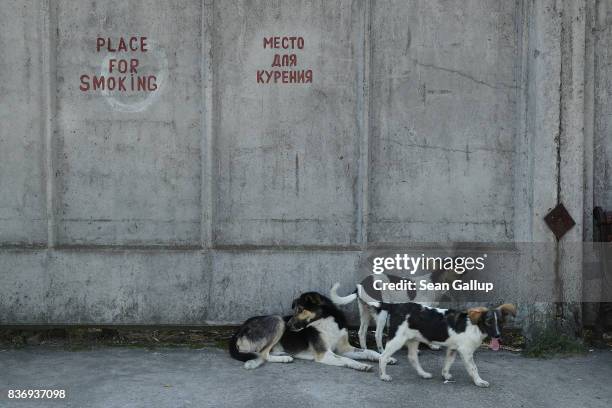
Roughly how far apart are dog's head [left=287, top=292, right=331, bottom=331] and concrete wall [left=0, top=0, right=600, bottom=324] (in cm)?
66

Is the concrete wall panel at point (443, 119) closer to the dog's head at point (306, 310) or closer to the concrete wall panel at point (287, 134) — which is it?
the concrete wall panel at point (287, 134)

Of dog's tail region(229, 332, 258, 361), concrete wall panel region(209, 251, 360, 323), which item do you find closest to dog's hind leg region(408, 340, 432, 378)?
concrete wall panel region(209, 251, 360, 323)

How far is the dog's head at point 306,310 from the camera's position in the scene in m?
6.70

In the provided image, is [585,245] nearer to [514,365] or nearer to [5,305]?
[514,365]

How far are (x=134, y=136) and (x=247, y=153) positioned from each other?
114cm

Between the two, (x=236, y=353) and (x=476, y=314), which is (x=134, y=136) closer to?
(x=236, y=353)

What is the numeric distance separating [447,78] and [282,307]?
2.81m

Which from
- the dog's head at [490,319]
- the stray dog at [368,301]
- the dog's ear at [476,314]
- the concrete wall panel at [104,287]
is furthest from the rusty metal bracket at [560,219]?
the concrete wall panel at [104,287]

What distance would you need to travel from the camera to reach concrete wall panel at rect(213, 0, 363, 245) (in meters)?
7.48

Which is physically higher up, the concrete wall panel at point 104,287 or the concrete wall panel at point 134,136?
the concrete wall panel at point 134,136

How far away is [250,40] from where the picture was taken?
24.6 ft

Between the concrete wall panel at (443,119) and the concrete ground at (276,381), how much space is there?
1363 millimetres

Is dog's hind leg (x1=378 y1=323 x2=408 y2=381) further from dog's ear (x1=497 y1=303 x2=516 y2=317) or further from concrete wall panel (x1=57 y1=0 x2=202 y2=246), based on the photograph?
concrete wall panel (x1=57 y1=0 x2=202 y2=246)

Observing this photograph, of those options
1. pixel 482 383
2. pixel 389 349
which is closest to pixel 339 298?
pixel 389 349
